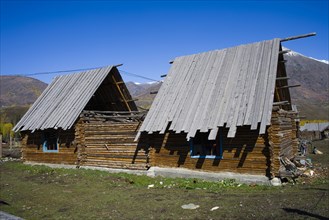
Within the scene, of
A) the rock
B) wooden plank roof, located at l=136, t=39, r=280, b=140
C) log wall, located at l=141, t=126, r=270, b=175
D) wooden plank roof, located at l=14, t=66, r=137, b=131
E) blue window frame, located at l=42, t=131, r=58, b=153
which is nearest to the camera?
the rock

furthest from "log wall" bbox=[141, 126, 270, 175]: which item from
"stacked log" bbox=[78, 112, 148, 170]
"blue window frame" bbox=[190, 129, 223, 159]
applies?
"stacked log" bbox=[78, 112, 148, 170]

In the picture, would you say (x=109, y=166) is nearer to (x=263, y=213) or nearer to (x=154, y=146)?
(x=154, y=146)

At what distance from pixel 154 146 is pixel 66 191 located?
5.17 metres

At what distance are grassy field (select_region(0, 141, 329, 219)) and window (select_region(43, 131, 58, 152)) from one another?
508 cm

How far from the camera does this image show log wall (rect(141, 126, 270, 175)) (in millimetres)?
13930

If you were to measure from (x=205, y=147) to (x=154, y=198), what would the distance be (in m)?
4.61

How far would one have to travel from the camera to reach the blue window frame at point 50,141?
22.4 meters

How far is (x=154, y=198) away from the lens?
11.9 metres

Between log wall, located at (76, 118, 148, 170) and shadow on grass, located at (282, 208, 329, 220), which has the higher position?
log wall, located at (76, 118, 148, 170)

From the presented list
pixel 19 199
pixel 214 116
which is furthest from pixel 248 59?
pixel 19 199

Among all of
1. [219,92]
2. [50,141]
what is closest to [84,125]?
[50,141]

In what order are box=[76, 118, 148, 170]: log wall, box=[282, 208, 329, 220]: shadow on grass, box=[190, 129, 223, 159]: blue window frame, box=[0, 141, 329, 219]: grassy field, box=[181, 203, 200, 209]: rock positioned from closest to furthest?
box=[282, 208, 329, 220]: shadow on grass → box=[0, 141, 329, 219]: grassy field → box=[181, 203, 200, 209]: rock → box=[190, 129, 223, 159]: blue window frame → box=[76, 118, 148, 170]: log wall

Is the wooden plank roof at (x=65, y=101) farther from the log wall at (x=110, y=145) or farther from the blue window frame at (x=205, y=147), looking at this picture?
the blue window frame at (x=205, y=147)

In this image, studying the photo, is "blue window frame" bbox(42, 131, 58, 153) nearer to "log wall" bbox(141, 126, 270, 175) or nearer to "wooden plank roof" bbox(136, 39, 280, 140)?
"log wall" bbox(141, 126, 270, 175)
